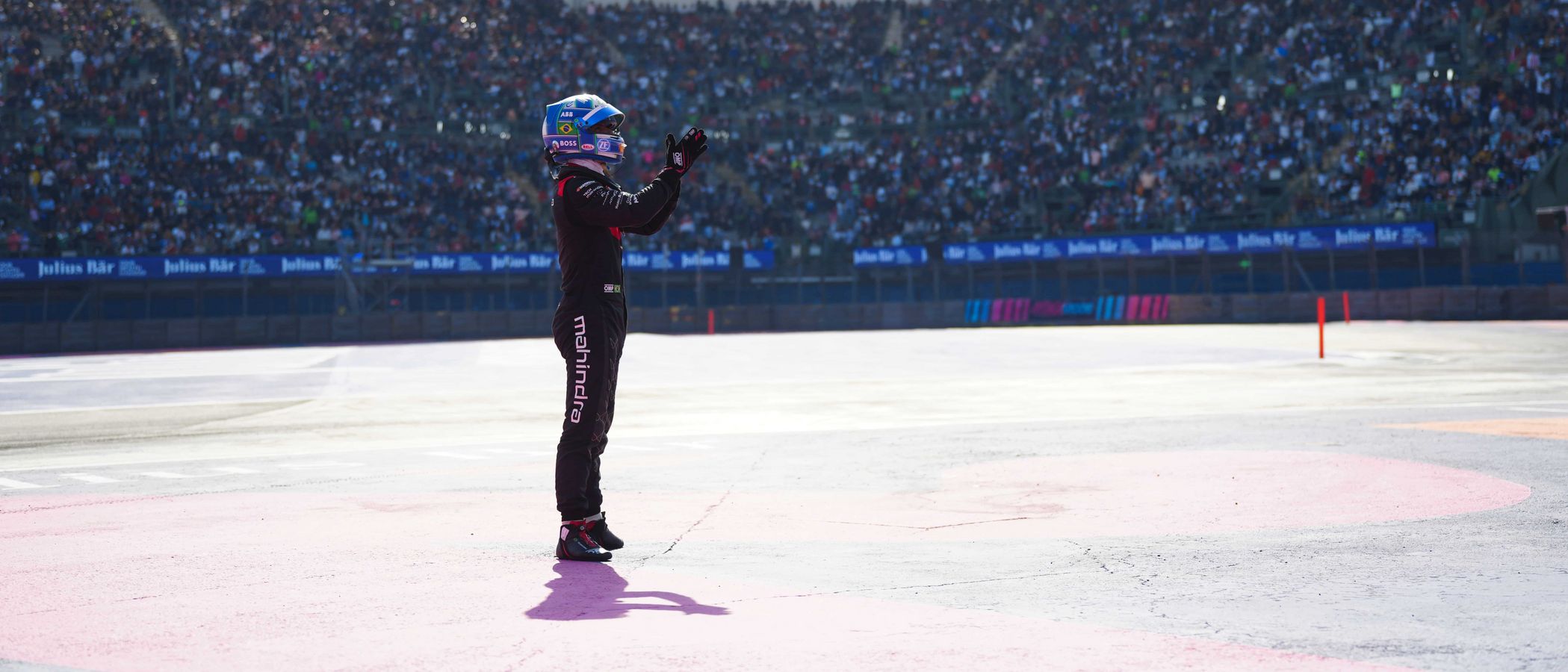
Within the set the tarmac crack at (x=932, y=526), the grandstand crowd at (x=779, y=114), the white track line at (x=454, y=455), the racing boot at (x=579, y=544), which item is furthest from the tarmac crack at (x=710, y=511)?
the grandstand crowd at (x=779, y=114)

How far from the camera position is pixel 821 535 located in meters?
6.78

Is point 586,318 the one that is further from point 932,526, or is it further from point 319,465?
point 319,465

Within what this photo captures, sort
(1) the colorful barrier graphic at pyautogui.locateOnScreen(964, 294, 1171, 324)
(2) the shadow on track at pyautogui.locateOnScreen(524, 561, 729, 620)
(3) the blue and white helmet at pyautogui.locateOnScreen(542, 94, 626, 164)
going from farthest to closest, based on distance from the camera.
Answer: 1. (1) the colorful barrier graphic at pyautogui.locateOnScreen(964, 294, 1171, 324)
2. (3) the blue and white helmet at pyautogui.locateOnScreen(542, 94, 626, 164)
3. (2) the shadow on track at pyautogui.locateOnScreen(524, 561, 729, 620)

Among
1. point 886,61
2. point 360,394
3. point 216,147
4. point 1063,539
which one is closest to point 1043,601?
point 1063,539

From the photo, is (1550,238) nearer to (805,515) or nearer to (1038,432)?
(1038,432)

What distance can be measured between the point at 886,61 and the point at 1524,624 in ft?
171

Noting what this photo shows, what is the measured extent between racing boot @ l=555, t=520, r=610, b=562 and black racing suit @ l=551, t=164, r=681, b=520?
5.5 inches

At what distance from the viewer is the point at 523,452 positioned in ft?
37.8

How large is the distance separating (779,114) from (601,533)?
1907 inches

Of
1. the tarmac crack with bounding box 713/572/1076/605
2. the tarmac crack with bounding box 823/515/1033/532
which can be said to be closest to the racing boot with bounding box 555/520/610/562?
the tarmac crack with bounding box 713/572/1076/605

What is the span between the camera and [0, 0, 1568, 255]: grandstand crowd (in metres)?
43.2

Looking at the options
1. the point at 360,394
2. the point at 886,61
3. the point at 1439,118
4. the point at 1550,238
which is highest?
the point at 886,61

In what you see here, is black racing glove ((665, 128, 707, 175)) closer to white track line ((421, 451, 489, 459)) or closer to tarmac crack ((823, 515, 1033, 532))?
tarmac crack ((823, 515, 1033, 532))

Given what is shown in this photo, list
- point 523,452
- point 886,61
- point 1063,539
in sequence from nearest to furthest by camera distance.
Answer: point 1063,539 < point 523,452 < point 886,61
